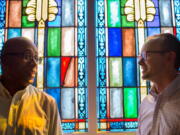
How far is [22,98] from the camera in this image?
1.69 m

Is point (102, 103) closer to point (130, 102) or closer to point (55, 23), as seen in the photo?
point (130, 102)

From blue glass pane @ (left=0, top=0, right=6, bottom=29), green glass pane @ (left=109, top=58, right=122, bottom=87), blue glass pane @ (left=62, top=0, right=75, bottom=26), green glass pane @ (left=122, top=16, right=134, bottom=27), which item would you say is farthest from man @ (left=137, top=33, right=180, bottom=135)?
blue glass pane @ (left=0, top=0, right=6, bottom=29)

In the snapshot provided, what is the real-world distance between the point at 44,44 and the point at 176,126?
1684 millimetres

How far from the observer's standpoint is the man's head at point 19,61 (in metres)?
1.72

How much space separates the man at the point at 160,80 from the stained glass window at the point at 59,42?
3.31 ft

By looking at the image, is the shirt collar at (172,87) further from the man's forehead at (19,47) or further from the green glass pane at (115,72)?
the green glass pane at (115,72)

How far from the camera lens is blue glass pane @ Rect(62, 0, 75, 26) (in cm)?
300

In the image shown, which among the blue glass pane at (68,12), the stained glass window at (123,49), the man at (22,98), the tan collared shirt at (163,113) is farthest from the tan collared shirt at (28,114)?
the blue glass pane at (68,12)

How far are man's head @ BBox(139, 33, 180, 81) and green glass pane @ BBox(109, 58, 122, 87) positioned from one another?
980mm

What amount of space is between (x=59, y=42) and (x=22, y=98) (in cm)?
130

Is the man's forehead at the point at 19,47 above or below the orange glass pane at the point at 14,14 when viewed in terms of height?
below

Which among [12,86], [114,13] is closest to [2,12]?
[114,13]

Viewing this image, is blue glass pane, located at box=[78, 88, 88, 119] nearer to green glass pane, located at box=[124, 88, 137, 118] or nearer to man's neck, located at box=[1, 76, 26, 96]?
green glass pane, located at box=[124, 88, 137, 118]

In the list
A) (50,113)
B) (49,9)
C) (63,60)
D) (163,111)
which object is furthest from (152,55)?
(49,9)
